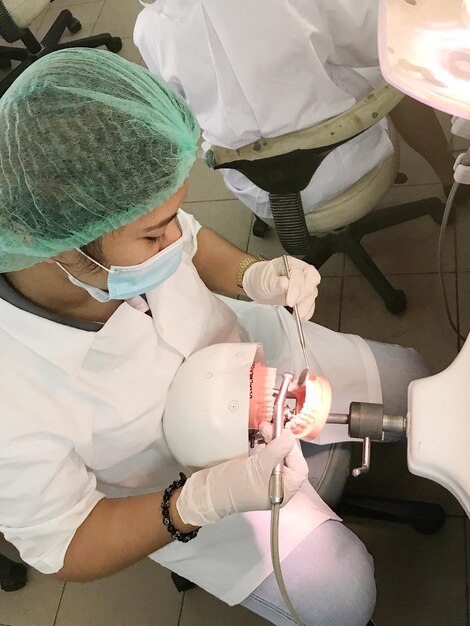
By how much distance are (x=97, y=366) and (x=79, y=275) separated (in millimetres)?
172

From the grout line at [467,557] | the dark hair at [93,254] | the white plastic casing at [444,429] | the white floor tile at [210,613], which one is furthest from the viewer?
the white floor tile at [210,613]

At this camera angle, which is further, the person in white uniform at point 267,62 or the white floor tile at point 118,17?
the white floor tile at point 118,17

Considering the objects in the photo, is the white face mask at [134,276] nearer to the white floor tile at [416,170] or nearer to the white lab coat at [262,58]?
the white lab coat at [262,58]

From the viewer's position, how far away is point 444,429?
75cm

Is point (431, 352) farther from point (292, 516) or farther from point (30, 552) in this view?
point (30, 552)

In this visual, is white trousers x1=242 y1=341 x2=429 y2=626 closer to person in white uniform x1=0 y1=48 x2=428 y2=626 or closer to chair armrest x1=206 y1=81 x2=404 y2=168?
person in white uniform x1=0 y1=48 x2=428 y2=626

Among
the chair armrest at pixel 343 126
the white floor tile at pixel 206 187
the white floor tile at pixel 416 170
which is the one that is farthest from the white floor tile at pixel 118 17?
the chair armrest at pixel 343 126

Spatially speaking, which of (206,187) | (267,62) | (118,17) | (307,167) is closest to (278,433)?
(307,167)

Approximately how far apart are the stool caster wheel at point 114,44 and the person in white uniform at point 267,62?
6.10ft

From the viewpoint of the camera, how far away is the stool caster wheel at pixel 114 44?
305cm

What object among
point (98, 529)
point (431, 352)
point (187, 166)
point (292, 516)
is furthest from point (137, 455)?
point (431, 352)

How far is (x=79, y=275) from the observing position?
93 centimetres

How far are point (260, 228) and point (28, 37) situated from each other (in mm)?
1706

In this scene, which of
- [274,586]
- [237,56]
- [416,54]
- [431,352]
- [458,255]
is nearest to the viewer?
A: [416,54]
